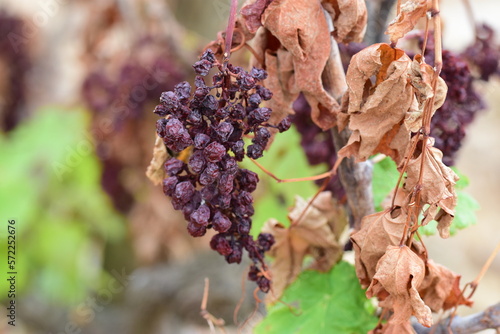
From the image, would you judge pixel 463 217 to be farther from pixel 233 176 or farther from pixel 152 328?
pixel 152 328

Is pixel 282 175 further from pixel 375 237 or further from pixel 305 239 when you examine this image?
pixel 375 237

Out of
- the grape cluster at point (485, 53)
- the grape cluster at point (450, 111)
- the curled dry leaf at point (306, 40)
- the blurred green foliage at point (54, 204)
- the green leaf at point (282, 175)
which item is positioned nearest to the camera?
the curled dry leaf at point (306, 40)

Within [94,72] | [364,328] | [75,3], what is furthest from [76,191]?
[364,328]

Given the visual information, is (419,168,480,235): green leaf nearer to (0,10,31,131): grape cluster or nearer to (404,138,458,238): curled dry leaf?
(404,138,458,238): curled dry leaf

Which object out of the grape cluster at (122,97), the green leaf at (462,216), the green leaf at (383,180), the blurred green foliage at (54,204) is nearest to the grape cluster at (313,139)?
the green leaf at (383,180)

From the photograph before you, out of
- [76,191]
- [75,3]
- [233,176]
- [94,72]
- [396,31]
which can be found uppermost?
[75,3]

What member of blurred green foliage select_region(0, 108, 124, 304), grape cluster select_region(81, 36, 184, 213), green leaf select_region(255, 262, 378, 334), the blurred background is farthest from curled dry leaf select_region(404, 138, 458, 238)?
blurred green foliage select_region(0, 108, 124, 304)

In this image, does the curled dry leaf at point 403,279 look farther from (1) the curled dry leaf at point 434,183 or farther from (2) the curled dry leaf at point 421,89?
(2) the curled dry leaf at point 421,89
